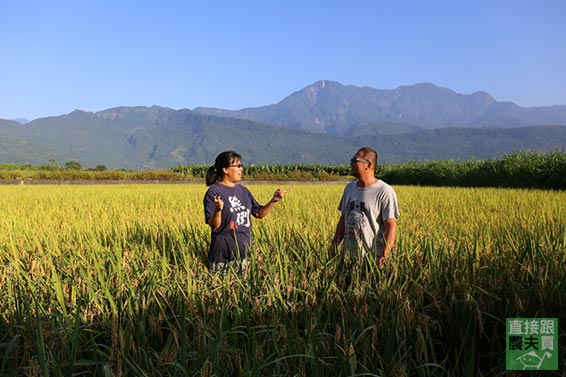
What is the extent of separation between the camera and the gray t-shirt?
9.73 feet

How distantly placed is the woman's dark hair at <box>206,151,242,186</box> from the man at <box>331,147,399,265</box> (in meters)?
0.80

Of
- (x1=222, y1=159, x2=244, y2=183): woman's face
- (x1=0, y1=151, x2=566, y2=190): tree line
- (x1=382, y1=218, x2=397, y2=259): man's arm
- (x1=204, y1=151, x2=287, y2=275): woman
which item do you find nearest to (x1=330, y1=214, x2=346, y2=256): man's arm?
(x1=382, y1=218, x2=397, y2=259): man's arm

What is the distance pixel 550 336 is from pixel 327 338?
906 millimetres

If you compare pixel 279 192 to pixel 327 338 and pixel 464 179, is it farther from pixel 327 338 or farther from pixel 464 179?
pixel 464 179

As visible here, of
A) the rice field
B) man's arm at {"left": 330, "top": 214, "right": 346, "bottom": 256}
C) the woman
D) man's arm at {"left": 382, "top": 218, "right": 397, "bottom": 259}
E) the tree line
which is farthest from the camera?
the tree line

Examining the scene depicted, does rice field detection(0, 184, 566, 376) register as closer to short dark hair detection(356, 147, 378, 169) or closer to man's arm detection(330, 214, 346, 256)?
man's arm detection(330, 214, 346, 256)

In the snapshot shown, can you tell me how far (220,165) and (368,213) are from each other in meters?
1.04

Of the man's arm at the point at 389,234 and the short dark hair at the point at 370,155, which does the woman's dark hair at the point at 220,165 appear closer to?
the short dark hair at the point at 370,155

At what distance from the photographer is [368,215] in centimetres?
301

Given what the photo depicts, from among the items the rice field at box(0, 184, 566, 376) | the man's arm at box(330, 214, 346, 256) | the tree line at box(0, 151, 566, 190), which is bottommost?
the rice field at box(0, 184, 566, 376)

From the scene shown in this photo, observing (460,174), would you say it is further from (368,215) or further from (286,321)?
(286,321)

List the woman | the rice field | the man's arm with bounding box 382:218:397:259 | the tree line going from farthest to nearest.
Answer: the tree line
the woman
the man's arm with bounding box 382:218:397:259
the rice field

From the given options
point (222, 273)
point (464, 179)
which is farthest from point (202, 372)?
point (464, 179)

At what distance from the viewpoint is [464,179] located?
61.3 feet
